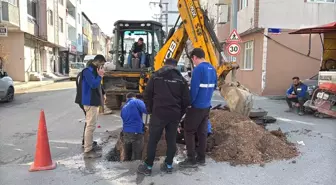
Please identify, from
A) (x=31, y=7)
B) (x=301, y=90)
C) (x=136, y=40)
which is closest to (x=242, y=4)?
A: (x=136, y=40)

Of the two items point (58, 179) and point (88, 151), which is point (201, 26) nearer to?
point (88, 151)

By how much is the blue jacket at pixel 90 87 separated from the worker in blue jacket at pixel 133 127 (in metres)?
0.50

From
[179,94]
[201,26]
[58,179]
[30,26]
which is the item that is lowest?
[58,179]

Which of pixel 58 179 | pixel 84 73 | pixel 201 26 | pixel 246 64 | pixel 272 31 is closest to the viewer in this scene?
pixel 58 179

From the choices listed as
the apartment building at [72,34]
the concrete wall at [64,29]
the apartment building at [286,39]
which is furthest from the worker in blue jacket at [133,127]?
the apartment building at [72,34]

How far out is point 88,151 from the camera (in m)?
5.65

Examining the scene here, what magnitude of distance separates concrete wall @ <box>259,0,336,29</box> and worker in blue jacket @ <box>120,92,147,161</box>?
11.0 meters

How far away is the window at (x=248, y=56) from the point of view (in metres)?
17.1

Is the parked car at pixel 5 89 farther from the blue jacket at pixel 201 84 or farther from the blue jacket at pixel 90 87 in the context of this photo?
the blue jacket at pixel 201 84

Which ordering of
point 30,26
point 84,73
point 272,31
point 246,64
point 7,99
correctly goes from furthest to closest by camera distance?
1. point 30,26
2. point 246,64
3. point 272,31
4. point 7,99
5. point 84,73

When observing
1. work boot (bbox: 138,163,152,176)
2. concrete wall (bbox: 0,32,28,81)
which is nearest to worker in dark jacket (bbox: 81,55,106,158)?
work boot (bbox: 138,163,152,176)

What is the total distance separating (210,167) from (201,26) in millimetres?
3289

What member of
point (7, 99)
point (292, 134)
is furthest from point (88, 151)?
point (7, 99)

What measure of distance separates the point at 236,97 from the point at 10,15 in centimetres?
1976
